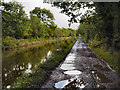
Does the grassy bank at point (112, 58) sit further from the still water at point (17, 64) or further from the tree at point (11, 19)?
the tree at point (11, 19)

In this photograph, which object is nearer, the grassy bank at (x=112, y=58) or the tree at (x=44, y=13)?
the grassy bank at (x=112, y=58)

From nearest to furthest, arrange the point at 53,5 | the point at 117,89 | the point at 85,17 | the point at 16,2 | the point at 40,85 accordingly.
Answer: the point at 117,89 → the point at 40,85 → the point at 53,5 → the point at 85,17 → the point at 16,2

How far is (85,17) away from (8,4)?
23.8 metres

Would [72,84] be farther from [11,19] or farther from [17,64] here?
[11,19]

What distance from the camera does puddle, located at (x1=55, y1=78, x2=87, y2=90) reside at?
5456mm

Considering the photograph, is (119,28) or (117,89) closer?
(119,28)

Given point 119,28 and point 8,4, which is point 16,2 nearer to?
point 8,4

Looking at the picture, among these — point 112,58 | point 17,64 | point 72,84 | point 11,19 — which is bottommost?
point 17,64

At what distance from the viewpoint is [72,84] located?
5734 mm

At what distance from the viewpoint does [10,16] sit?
26.0 m

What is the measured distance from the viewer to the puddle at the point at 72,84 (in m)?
5.46

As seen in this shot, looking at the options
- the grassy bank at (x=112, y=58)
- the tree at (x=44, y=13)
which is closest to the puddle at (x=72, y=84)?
the grassy bank at (x=112, y=58)

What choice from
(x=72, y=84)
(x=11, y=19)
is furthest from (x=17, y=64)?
(x=11, y=19)

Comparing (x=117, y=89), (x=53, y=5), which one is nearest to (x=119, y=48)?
(x=117, y=89)
